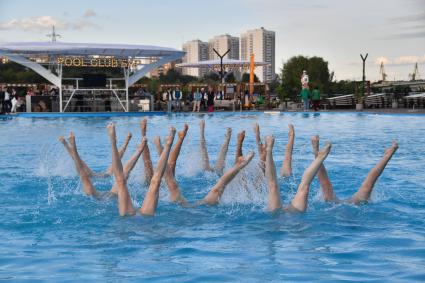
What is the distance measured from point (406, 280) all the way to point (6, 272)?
2466 mm

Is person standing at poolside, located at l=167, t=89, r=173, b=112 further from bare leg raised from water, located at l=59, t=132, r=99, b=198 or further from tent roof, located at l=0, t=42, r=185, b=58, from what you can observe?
bare leg raised from water, located at l=59, t=132, r=99, b=198

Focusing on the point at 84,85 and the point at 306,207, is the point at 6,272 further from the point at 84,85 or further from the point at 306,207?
the point at 84,85

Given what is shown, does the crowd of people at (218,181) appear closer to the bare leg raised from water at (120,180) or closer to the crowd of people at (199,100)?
the bare leg raised from water at (120,180)

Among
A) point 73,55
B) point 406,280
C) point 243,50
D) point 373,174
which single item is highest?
point 243,50

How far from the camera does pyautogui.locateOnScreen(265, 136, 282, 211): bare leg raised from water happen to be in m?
4.42

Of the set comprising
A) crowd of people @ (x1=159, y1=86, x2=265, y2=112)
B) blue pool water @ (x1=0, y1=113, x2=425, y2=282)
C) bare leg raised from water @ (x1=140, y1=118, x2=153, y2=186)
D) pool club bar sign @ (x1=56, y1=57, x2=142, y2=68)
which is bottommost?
blue pool water @ (x1=0, y1=113, x2=425, y2=282)

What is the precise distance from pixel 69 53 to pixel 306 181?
875 inches

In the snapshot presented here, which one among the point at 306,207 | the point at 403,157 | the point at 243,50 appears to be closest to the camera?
the point at 306,207

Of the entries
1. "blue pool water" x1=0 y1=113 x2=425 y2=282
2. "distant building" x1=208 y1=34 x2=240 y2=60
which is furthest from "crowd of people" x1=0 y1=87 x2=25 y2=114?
"distant building" x1=208 y1=34 x2=240 y2=60

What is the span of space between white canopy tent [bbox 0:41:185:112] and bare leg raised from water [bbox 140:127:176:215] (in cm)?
2049

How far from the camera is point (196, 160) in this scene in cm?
790

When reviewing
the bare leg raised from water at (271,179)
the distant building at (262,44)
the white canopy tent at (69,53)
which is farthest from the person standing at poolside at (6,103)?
the distant building at (262,44)

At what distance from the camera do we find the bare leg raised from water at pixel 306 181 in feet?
14.5

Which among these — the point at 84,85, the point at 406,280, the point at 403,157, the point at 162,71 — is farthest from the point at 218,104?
the point at 162,71
